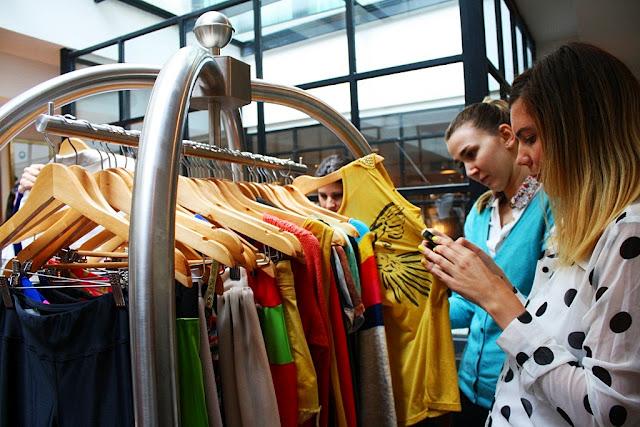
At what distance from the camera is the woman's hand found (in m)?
1.03

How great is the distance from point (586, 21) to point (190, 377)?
4.88 meters

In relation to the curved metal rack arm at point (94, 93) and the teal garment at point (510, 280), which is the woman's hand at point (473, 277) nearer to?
the teal garment at point (510, 280)

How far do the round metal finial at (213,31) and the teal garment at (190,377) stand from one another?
620mm

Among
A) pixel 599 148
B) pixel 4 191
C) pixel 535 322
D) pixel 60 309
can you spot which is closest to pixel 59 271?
pixel 60 309

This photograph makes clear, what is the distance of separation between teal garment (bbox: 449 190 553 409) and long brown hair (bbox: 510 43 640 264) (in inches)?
18.8

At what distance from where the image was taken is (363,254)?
1.32 metres

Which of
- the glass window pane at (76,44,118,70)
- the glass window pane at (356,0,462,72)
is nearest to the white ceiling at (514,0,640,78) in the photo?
the glass window pane at (356,0,462,72)

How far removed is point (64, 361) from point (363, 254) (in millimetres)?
736

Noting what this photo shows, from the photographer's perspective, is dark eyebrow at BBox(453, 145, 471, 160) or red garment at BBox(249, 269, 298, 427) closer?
red garment at BBox(249, 269, 298, 427)

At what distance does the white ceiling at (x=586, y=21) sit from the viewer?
4.06 meters

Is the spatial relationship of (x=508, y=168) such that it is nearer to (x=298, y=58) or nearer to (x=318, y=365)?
(x=318, y=365)

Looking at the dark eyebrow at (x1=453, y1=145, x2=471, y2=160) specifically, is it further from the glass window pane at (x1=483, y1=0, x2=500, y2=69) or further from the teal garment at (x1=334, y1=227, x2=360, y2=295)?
the glass window pane at (x1=483, y1=0, x2=500, y2=69)

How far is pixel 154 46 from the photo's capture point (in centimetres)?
437

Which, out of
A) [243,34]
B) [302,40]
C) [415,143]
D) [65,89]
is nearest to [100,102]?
[243,34]
